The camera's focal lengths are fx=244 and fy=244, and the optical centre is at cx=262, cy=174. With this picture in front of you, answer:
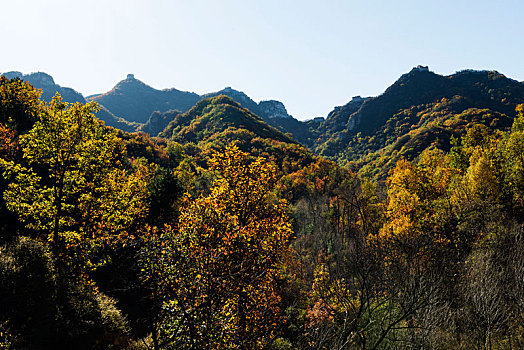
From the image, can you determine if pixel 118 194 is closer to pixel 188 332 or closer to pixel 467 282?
pixel 188 332

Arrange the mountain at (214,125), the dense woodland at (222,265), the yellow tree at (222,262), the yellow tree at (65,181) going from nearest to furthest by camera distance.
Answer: the yellow tree at (222,262)
the dense woodland at (222,265)
the yellow tree at (65,181)
the mountain at (214,125)

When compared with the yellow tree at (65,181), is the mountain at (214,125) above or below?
above

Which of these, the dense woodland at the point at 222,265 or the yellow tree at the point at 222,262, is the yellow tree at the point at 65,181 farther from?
the yellow tree at the point at 222,262

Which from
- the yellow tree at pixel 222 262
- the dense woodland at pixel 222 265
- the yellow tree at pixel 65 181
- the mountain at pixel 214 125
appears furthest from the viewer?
the mountain at pixel 214 125

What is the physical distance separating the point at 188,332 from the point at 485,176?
33856mm

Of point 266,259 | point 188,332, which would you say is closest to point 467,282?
point 266,259

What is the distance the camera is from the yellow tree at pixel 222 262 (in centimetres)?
769

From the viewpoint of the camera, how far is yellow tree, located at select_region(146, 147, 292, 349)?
7.69 meters

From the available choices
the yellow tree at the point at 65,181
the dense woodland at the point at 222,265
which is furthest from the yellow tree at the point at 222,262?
the yellow tree at the point at 65,181

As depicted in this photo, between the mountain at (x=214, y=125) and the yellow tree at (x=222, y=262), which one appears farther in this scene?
the mountain at (x=214, y=125)

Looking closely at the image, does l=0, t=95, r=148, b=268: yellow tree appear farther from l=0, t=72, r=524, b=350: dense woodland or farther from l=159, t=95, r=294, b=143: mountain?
l=159, t=95, r=294, b=143: mountain

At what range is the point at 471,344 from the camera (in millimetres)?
12148

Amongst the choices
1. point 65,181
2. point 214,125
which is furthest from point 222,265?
point 214,125

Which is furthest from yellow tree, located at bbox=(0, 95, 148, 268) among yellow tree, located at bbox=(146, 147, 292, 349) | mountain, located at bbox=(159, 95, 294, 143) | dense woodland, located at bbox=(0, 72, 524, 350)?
mountain, located at bbox=(159, 95, 294, 143)
